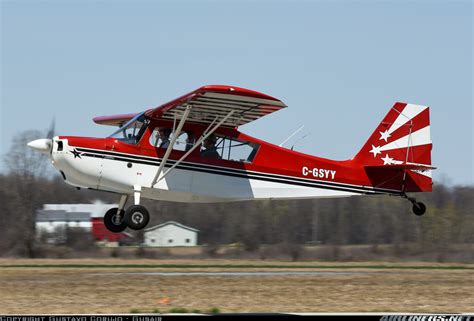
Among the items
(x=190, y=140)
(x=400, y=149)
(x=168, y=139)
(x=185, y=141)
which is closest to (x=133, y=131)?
(x=168, y=139)

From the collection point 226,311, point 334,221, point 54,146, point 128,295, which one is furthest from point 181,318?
point 334,221

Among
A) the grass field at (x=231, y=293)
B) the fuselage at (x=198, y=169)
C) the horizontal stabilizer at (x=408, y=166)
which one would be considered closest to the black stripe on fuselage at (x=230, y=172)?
the fuselage at (x=198, y=169)

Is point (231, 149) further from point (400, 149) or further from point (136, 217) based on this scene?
point (400, 149)

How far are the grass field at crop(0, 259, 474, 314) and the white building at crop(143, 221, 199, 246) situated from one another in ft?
93.2

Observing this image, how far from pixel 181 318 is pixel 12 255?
29.7 meters

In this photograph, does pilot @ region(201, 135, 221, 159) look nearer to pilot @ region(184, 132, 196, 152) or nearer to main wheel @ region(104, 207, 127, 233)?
pilot @ region(184, 132, 196, 152)

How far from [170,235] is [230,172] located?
33882 millimetres

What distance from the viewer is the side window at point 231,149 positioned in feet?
64.0

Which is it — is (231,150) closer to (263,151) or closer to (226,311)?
(263,151)

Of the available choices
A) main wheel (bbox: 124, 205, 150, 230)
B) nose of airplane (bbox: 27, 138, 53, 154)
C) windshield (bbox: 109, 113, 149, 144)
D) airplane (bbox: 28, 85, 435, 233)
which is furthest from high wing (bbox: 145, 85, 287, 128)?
nose of airplane (bbox: 27, 138, 53, 154)

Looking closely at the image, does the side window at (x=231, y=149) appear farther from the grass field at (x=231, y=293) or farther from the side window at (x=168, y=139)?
the grass field at (x=231, y=293)

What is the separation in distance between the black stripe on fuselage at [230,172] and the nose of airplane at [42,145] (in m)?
0.64

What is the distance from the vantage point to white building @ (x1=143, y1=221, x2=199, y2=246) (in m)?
48.9

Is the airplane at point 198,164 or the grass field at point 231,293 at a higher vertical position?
the airplane at point 198,164
